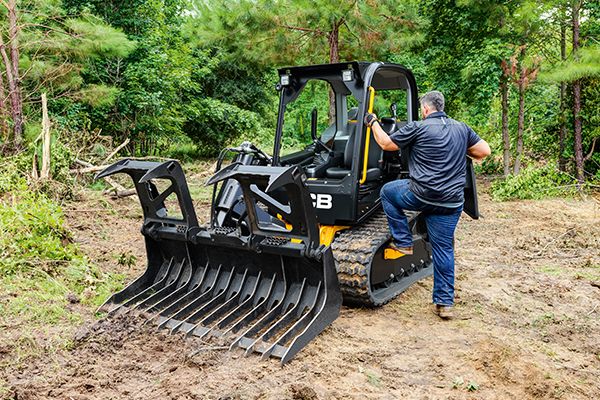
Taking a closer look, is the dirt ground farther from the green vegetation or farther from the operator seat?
the operator seat

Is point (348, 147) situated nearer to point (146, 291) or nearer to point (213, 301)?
point (213, 301)

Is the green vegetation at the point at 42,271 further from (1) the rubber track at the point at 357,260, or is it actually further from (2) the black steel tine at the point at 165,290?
(1) the rubber track at the point at 357,260

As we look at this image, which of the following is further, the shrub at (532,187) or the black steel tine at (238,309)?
the shrub at (532,187)

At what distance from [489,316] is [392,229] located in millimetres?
1102

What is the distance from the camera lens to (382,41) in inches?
458

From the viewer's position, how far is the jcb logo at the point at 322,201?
15.8ft

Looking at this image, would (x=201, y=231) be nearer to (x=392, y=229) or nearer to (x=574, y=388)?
(x=392, y=229)

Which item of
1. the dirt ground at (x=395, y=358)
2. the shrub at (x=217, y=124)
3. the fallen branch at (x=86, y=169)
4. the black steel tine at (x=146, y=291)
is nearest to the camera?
the dirt ground at (x=395, y=358)

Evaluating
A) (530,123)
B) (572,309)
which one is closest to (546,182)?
(530,123)

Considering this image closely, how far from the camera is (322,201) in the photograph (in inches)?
191

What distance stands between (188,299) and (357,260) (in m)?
1.37

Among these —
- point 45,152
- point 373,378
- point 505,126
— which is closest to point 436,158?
point 373,378

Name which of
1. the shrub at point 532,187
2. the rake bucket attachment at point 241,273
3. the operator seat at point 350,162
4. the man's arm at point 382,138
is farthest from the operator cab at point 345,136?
the shrub at point 532,187

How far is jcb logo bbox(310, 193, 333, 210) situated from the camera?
189 inches
